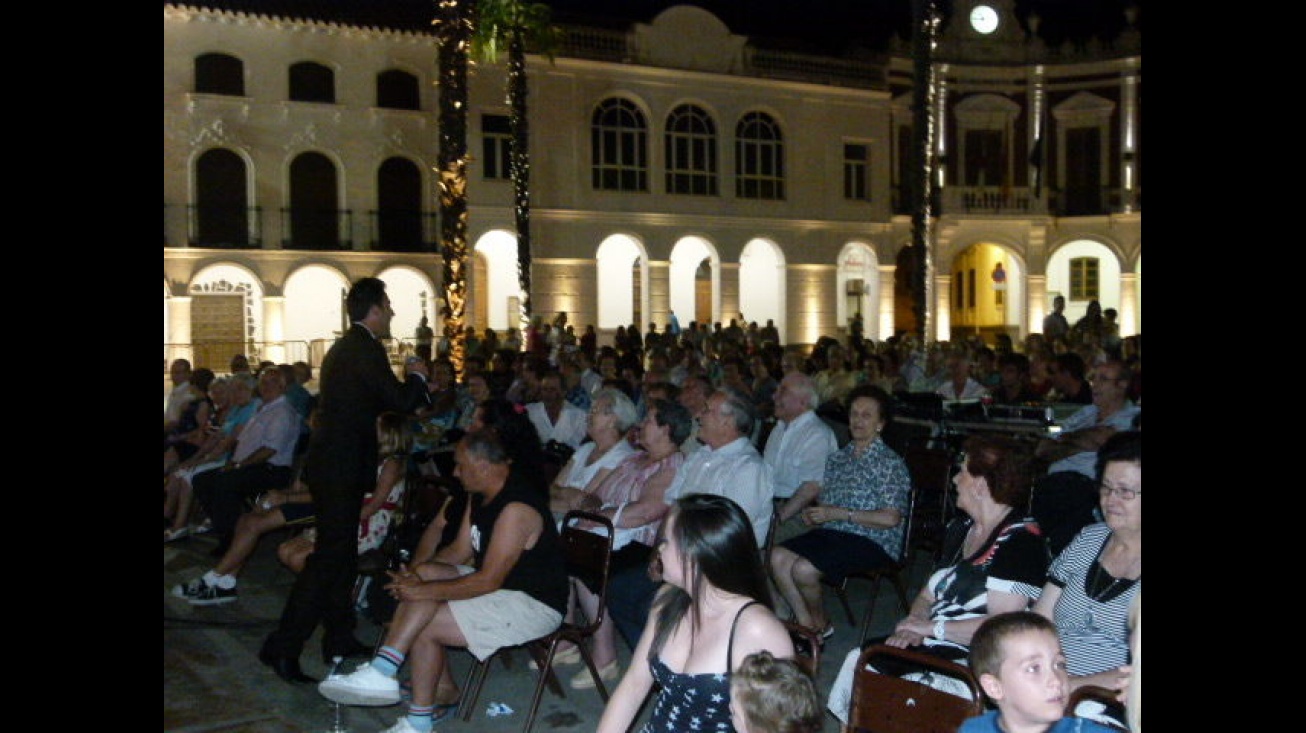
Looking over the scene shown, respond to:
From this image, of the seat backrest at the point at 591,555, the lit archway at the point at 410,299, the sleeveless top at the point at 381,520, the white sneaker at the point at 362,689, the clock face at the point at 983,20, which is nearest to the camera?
the white sneaker at the point at 362,689

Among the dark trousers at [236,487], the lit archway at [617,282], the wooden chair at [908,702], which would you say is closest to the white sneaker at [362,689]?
the wooden chair at [908,702]

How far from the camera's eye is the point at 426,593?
5.16m

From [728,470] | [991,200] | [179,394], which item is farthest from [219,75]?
[728,470]

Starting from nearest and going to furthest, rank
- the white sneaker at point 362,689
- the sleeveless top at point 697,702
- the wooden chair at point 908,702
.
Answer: the wooden chair at point 908,702, the sleeveless top at point 697,702, the white sneaker at point 362,689

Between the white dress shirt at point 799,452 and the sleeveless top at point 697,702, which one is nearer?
the sleeveless top at point 697,702

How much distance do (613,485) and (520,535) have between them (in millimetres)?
1483

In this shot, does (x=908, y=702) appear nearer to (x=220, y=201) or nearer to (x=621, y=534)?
(x=621, y=534)

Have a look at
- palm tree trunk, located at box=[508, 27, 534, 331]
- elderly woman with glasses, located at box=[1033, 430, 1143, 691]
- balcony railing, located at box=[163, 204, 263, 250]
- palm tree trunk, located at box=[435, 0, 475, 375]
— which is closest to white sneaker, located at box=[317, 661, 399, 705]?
elderly woman with glasses, located at box=[1033, 430, 1143, 691]

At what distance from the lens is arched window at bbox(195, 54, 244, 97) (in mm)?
26062

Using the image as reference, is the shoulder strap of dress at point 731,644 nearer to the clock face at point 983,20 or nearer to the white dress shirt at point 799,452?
the white dress shirt at point 799,452

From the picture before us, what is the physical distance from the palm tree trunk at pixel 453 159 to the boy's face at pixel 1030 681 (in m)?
13.1

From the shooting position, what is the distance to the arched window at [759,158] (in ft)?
100

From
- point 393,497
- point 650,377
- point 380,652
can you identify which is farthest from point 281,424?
point 380,652
